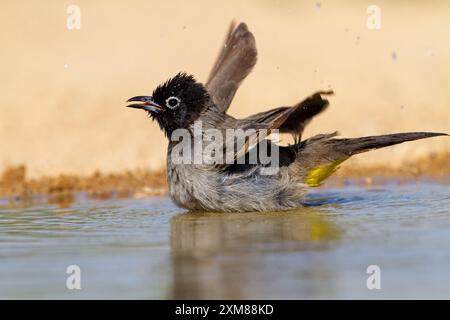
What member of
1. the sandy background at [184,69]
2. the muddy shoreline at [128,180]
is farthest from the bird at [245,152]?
the sandy background at [184,69]

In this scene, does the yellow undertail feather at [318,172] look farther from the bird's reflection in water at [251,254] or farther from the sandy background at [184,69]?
the sandy background at [184,69]

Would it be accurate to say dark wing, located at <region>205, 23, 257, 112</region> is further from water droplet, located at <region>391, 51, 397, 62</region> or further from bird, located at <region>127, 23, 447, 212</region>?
water droplet, located at <region>391, 51, 397, 62</region>

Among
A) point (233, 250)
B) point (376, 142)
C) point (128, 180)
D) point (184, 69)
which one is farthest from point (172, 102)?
point (184, 69)

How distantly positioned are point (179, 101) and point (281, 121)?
1.27 meters

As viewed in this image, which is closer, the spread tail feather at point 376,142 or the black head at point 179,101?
the spread tail feather at point 376,142

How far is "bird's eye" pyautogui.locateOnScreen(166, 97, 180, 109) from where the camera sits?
27.3 feet

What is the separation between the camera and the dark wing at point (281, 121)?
7.41m

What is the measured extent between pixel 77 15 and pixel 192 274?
887 centimetres

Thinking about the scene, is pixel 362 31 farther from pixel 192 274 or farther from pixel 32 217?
Result: pixel 192 274

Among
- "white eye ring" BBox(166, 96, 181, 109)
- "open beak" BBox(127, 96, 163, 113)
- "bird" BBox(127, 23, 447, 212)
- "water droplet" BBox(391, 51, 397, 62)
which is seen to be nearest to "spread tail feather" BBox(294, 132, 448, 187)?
"bird" BBox(127, 23, 447, 212)

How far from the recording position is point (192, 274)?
526cm
